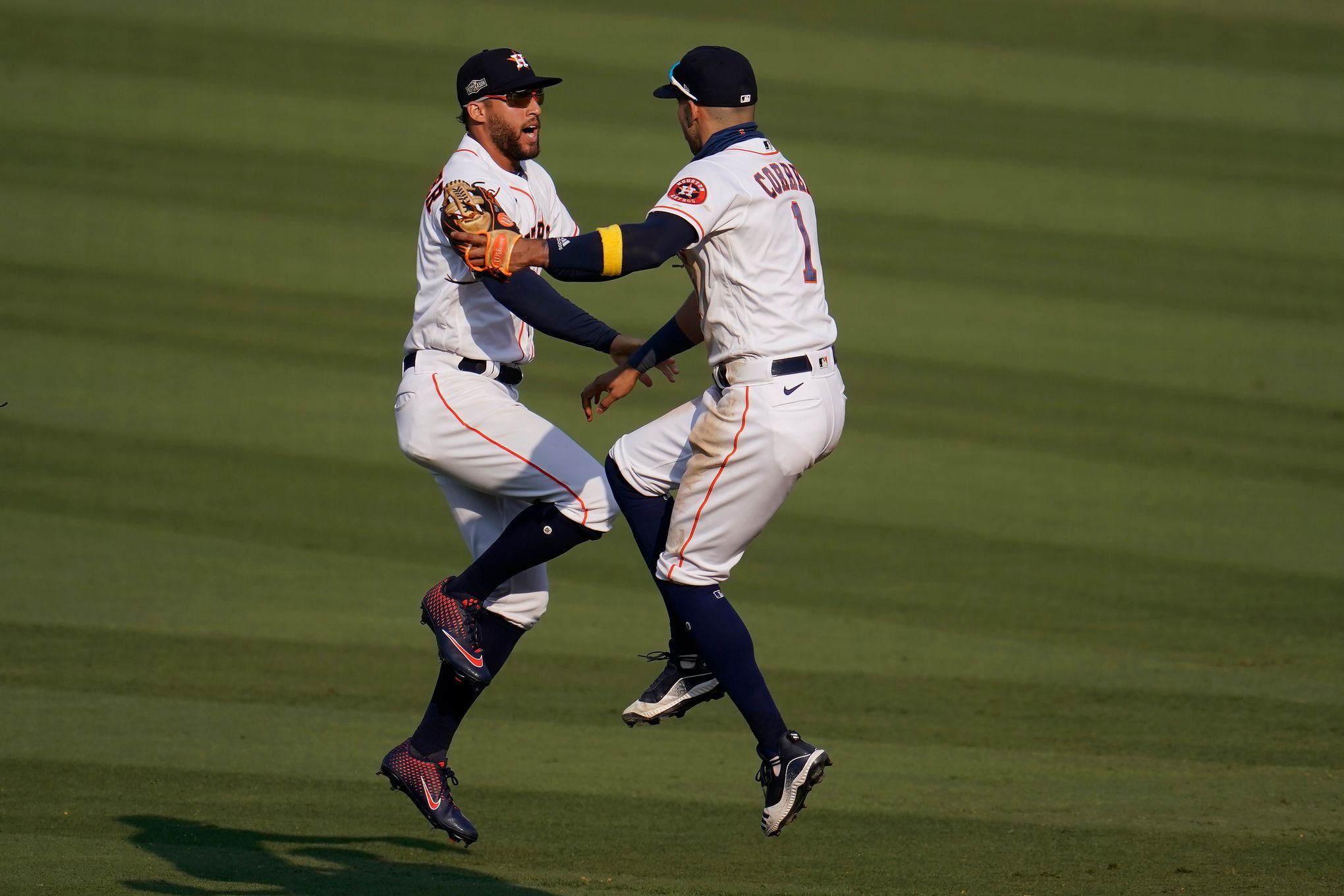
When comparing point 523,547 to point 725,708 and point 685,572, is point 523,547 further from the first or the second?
point 725,708

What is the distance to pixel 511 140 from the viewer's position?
18.6 ft

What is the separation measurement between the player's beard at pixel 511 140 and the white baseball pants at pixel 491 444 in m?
0.75

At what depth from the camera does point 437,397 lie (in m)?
5.60

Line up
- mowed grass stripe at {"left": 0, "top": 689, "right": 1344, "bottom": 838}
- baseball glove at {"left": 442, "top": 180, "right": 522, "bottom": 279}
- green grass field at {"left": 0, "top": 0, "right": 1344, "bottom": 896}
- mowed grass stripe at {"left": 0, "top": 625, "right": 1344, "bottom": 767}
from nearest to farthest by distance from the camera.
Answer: baseball glove at {"left": 442, "top": 180, "right": 522, "bottom": 279} → green grass field at {"left": 0, "top": 0, "right": 1344, "bottom": 896} → mowed grass stripe at {"left": 0, "top": 689, "right": 1344, "bottom": 838} → mowed grass stripe at {"left": 0, "top": 625, "right": 1344, "bottom": 767}

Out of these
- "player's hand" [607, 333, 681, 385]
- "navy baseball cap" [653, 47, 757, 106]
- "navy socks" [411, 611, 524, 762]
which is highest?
"navy baseball cap" [653, 47, 757, 106]

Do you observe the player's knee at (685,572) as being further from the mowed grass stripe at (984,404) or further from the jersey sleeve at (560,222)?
the mowed grass stripe at (984,404)

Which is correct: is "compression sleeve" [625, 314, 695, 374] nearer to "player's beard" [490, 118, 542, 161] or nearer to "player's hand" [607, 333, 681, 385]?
"player's hand" [607, 333, 681, 385]

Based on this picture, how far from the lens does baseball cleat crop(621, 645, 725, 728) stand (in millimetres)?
5332

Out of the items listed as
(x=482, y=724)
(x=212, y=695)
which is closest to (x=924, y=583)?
(x=482, y=724)

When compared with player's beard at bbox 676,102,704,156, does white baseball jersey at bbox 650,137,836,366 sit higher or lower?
lower

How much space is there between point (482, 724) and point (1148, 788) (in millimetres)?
3268

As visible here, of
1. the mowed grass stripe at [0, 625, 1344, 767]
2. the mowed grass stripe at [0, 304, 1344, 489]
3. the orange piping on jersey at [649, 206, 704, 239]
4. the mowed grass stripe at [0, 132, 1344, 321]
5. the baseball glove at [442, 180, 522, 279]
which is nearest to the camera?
the baseball glove at [442, 180, 522, 279]

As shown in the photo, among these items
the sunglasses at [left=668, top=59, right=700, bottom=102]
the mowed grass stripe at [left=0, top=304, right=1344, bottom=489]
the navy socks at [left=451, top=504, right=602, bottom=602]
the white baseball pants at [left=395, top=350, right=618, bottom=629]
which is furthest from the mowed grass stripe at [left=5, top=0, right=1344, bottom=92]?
the sunglasses at [left=668, top=59, right=700, bottom=102]

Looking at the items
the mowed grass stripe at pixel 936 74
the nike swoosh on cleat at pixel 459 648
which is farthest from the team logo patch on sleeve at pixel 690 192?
the mowed grass stripe at pixel 936 74
